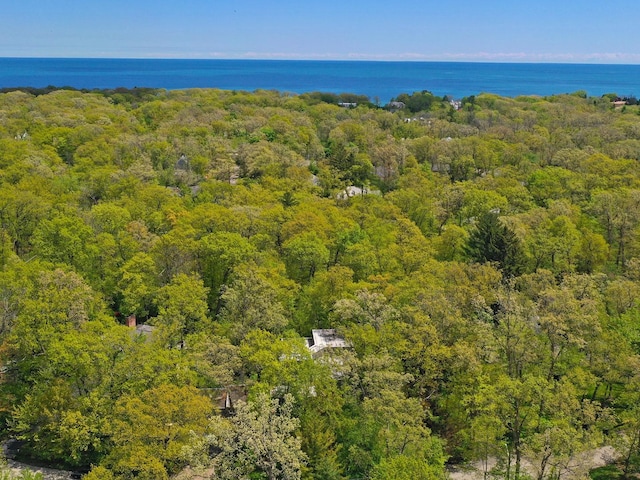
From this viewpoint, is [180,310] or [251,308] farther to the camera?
[180,310]

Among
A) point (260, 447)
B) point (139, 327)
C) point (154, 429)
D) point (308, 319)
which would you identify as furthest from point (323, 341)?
point (154, 429)

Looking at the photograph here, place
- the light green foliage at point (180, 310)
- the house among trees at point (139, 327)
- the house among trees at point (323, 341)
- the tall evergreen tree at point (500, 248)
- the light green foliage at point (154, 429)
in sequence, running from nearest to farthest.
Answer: the light green foliage at point (154, 429) < the light green foliage at point (180, 310) < the house among trees at point (323, 341) < the house among trees at point (139, 327) < the tall evergreen tree at point (500, 248)

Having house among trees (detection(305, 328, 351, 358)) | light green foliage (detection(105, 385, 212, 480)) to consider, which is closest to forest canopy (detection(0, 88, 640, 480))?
light green foliage (detection(105, 385, 212, 480))

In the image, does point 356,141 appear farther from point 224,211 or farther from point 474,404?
point 474,404

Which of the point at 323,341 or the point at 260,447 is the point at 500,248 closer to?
the point at 323,341

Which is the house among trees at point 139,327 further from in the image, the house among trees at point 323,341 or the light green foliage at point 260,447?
the light green foliage at point 260,447

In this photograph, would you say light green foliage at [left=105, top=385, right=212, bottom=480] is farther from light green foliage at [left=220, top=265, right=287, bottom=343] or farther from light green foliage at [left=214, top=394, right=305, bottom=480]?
light green foliage at [left=220, top=265, right=287, bottom=343]

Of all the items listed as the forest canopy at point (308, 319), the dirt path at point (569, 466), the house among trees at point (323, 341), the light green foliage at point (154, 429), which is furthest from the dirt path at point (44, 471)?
the dirt path at point (569, 466)
